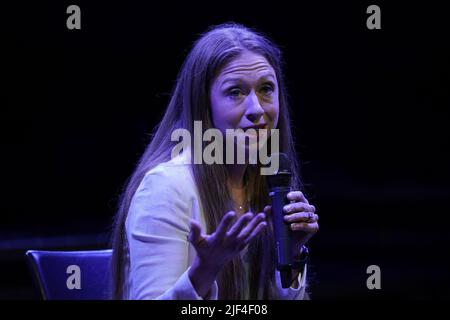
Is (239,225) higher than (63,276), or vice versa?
(239,225)

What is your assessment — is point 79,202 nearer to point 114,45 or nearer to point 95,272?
point 114,45

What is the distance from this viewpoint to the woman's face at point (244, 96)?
158 cm

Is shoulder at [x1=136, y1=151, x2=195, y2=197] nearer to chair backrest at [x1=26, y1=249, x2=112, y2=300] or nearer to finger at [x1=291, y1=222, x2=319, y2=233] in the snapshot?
finger at [x1=291, y1=222, x2=319, y2=233]

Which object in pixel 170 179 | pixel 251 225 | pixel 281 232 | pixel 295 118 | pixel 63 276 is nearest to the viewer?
pixel 251 225

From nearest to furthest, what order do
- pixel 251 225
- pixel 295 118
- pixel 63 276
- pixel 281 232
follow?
pixel 251 225, pixel 281 232, pixel 63 276, pixel 295 118

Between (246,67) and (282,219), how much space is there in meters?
0.38

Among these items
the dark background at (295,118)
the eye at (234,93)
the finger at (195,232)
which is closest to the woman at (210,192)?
the eye at (234,93)

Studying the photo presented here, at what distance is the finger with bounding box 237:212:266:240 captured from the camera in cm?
122

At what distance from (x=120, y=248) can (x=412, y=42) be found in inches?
97.3

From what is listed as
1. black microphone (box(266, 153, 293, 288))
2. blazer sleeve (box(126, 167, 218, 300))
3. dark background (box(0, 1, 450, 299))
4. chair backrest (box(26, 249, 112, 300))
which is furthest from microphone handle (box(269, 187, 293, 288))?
dark background (box(0, 1, 450, 299))

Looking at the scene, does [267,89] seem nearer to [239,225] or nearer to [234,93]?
[234,93]

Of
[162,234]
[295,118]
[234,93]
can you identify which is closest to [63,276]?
[162,234]

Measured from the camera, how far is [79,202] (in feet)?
12.5

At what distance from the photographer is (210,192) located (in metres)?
1.58
